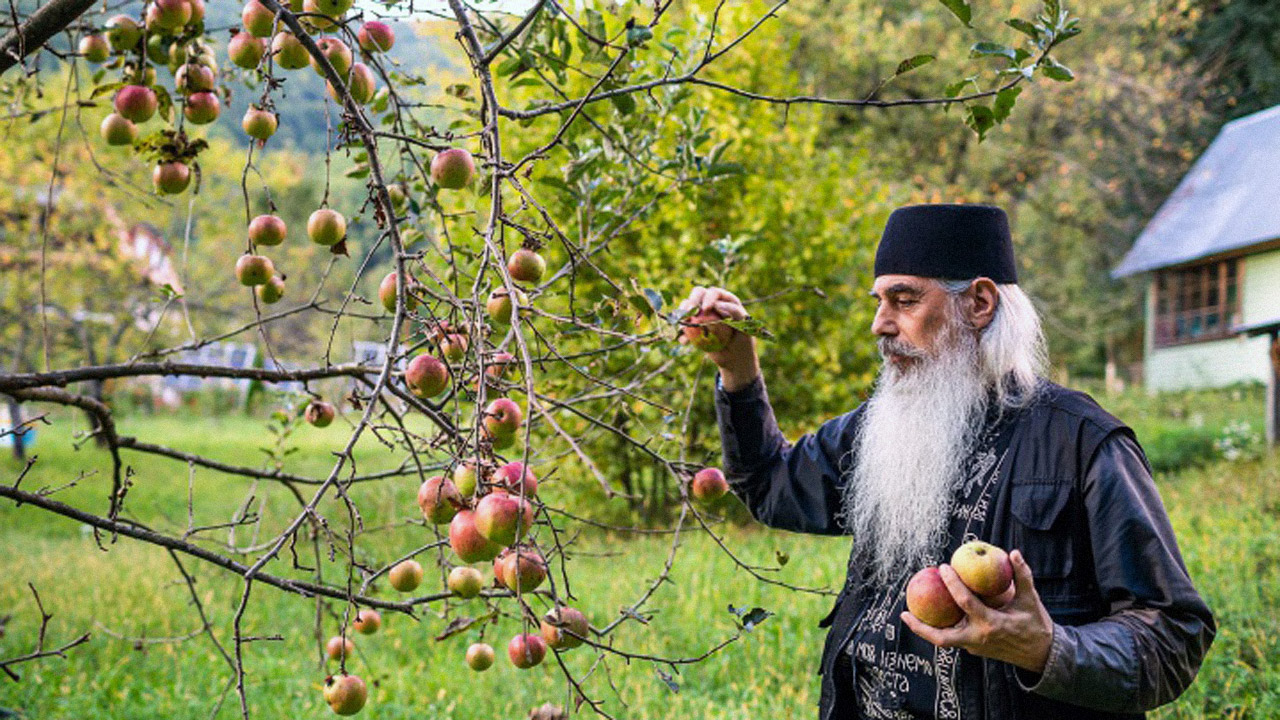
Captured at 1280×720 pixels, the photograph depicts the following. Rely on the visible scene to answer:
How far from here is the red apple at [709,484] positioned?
2.30 m

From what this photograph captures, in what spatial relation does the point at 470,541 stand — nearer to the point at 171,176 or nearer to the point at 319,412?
the point at 171,176

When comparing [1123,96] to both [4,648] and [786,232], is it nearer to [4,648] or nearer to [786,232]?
[786,232]

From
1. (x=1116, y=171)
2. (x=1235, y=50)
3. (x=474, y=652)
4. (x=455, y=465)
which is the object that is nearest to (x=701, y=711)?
(x=474, y=652)

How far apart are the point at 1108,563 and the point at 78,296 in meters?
13.6

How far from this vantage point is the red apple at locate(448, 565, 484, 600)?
5.91ft

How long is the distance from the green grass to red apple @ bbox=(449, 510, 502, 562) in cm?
93

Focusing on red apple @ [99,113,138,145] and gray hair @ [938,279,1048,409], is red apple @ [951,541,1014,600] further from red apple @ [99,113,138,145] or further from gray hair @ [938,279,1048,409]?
red apple @ [99,113,138,145]

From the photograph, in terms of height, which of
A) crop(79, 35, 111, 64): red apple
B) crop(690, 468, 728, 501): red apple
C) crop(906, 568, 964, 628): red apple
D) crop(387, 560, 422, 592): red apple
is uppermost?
crop(79, 35, 111, 64): red apple

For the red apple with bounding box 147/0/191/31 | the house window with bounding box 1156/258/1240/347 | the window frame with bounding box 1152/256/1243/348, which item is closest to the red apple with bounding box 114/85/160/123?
the red apple with bounding box 147/0/191/31

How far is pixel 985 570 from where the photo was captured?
1.55 meters

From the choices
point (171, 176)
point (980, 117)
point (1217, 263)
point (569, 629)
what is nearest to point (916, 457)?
point (980, 117)

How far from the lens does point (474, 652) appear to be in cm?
204

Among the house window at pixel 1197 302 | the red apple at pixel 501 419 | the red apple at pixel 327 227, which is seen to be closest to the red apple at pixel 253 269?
the red apple at pixel 327 227

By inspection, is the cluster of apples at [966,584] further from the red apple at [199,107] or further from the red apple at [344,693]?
the red apple at [199,107]
